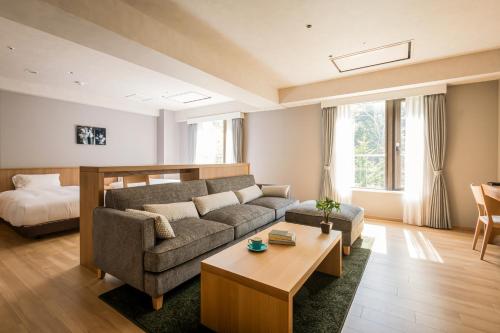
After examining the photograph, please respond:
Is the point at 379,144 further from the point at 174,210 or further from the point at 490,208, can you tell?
the point at 174,210

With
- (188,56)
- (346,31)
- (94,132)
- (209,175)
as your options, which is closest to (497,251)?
(346,31)

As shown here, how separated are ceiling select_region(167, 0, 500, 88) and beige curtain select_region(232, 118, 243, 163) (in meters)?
2.62

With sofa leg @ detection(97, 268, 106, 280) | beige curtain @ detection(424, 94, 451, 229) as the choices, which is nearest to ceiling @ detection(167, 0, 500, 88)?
beige curtain @ detection(424, 94, 451, 229)

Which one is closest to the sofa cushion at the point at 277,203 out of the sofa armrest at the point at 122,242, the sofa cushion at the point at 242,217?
the sofa cushion at the point at 242,217

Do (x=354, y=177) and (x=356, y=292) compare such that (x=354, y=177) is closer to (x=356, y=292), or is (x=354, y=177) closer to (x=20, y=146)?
(x=356, y=292)

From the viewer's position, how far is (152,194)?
8.69 feet

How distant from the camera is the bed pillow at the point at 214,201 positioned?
2982 millimetres

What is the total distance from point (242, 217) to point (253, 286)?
146cm

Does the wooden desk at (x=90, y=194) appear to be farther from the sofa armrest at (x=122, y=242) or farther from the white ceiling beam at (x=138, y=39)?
the white ceiling beam at (x=138, y=39)

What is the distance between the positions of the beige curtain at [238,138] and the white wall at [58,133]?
2.76 meters

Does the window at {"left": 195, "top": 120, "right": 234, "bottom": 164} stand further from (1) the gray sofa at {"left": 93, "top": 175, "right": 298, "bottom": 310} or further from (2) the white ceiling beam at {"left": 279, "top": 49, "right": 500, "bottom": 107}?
(1) the gray sofa at {"left": 93, "top": 175, "right": 298, "bottom": 310}

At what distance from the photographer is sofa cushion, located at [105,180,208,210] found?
2.38 metres

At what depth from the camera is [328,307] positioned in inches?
72.7

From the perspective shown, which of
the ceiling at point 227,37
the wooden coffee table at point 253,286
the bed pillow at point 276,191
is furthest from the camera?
the bed pillow at point 276,191
